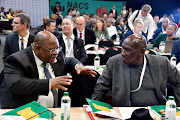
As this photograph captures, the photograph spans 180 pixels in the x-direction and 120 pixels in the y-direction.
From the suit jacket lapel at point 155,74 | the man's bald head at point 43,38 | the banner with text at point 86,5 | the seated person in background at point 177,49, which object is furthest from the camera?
the banner with text at point 86,5

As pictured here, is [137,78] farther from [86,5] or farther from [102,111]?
[86,5]

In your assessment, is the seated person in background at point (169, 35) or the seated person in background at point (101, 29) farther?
the seated person in background at point (101, 29)

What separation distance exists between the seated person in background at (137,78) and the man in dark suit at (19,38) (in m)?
Result: 2.08

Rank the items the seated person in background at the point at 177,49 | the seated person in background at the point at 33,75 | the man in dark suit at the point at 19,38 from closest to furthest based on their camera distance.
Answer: the seated person in background at the point at 33,75, the man in dark suit at the point at 19,38, the seated person in background at the point at 177,49

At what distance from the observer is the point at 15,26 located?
4.10m

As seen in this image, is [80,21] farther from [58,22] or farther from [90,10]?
[90,10]

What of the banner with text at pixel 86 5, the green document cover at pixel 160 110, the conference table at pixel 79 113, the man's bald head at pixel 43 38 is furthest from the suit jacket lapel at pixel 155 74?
the banner with text at pixel 86 5

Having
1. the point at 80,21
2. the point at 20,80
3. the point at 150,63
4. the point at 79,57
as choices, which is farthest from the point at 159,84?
the point at 80,21

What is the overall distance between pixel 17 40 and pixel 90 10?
15.5m

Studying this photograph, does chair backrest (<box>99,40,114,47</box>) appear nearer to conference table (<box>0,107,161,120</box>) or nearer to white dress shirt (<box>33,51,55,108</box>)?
white dress shirt (<box>33,51,55,108</box>)

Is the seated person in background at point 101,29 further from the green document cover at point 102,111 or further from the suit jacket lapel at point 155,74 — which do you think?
the green document cover at point 102,111

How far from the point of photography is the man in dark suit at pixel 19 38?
399 cm

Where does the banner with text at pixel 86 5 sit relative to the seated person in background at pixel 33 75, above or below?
above

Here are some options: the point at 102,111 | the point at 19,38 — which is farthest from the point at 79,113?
the point at 19,38
